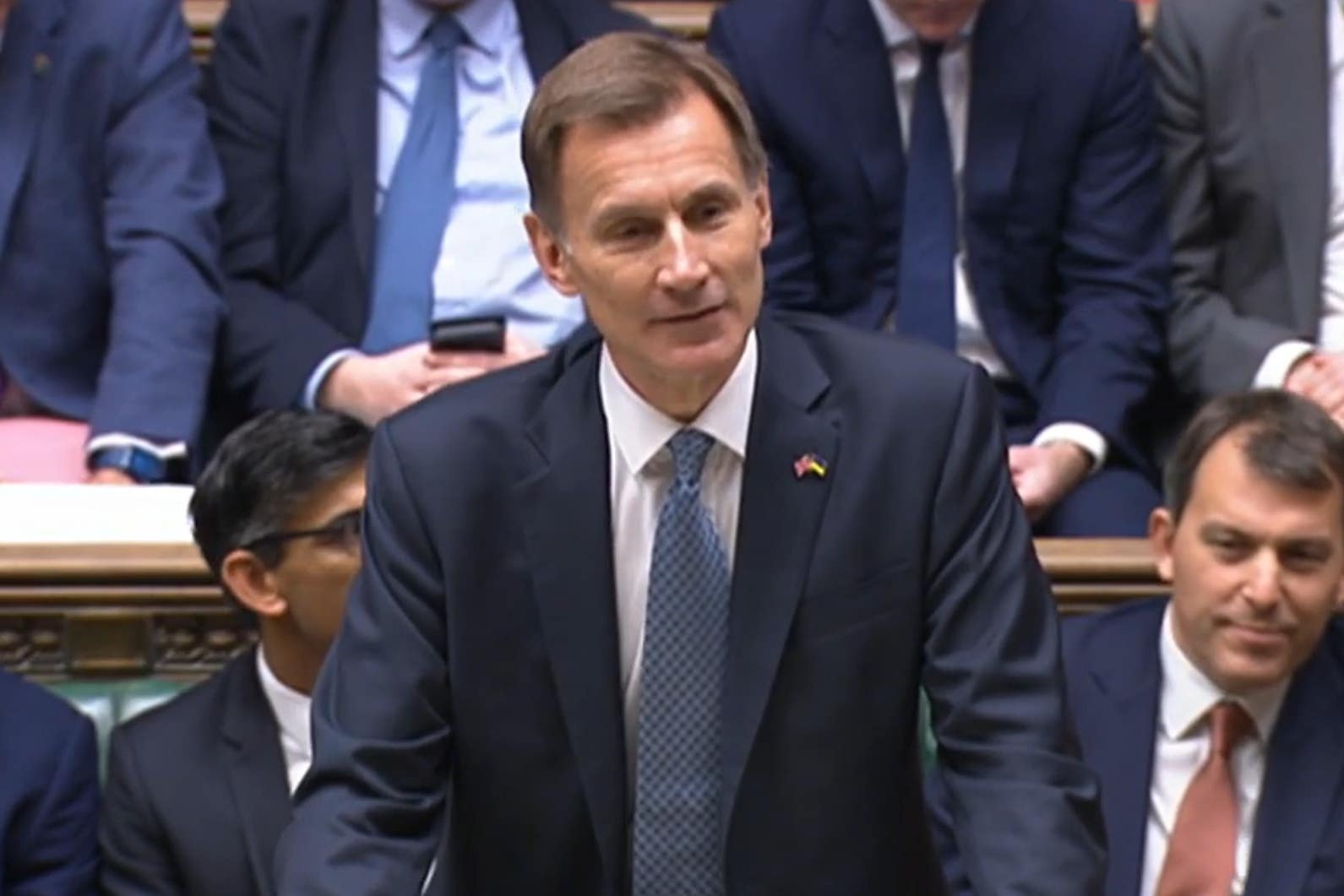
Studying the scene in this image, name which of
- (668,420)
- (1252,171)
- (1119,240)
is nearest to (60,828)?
(668,420)

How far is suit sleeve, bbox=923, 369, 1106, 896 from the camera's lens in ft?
4.68

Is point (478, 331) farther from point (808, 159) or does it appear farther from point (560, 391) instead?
point (560, 391)

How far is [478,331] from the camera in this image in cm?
267

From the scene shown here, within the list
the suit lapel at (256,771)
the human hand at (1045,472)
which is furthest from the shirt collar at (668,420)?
the human hand at (1045,472)

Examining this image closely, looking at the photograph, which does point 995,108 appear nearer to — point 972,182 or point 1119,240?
point 972,182

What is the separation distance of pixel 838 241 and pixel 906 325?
12cm

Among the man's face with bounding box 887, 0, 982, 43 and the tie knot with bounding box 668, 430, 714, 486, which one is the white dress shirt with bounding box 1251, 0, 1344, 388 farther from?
the tie knot with bounding box 668, 430, 714, 486

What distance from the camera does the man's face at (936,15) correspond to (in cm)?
275

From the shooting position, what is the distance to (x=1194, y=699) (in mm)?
2260

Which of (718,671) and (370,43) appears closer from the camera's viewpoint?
(718,671)

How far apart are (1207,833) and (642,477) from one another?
2.66 feet

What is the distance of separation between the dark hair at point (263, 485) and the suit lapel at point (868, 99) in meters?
0.71

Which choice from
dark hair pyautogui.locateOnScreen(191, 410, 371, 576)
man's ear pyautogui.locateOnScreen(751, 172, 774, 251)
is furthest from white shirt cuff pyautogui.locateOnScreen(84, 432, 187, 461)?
man's ear pyautogui.locateOnScreen(751, 172, 774, 251)

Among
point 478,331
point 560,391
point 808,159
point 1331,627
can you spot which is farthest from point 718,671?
point 808,159
